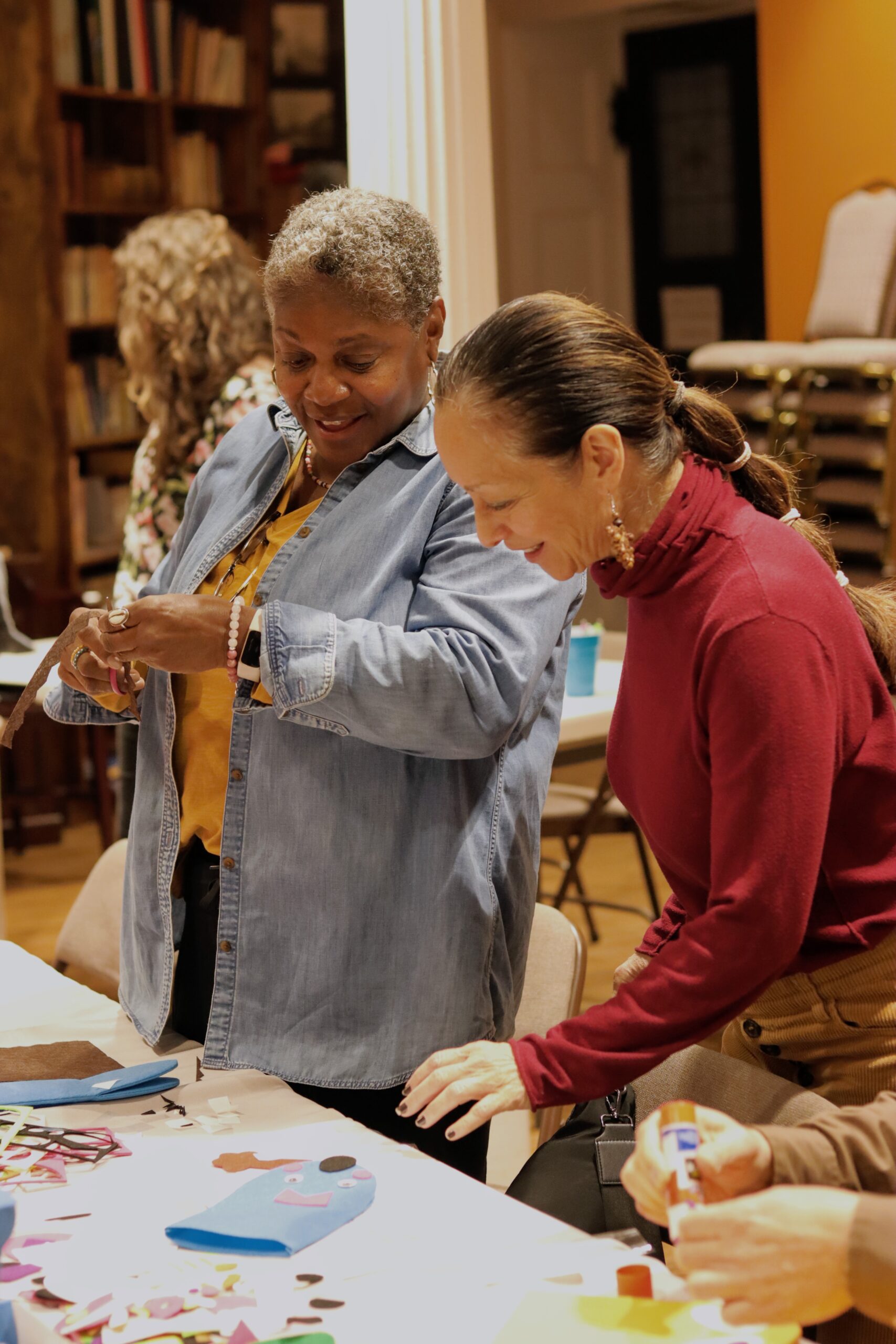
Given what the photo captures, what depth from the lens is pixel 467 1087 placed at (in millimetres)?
1479

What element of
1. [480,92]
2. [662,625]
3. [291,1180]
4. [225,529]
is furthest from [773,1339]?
[480,92]

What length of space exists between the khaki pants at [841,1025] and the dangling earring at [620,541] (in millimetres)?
463

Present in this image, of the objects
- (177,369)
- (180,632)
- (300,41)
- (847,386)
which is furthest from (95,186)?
(180,632)

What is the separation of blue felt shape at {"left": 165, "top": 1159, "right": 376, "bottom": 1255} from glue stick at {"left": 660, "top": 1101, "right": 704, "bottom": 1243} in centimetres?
34

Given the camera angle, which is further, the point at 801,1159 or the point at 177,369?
the point at 177,369

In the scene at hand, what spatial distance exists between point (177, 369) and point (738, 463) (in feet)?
8.00

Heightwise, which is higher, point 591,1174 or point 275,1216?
point 275,1216

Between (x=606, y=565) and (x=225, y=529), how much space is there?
59cm

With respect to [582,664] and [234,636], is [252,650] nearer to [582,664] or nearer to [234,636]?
[234,636]

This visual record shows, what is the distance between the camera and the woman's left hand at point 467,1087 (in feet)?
4.80

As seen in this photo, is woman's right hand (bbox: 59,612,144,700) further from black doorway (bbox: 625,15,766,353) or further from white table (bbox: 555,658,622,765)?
black doorway (bbox: 625,15,766,353)

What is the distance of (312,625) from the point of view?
5.61 feet

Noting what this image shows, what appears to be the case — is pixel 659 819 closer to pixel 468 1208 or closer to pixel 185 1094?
pixel 468 1208

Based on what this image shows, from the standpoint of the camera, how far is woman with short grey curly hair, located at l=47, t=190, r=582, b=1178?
5.66 ft
